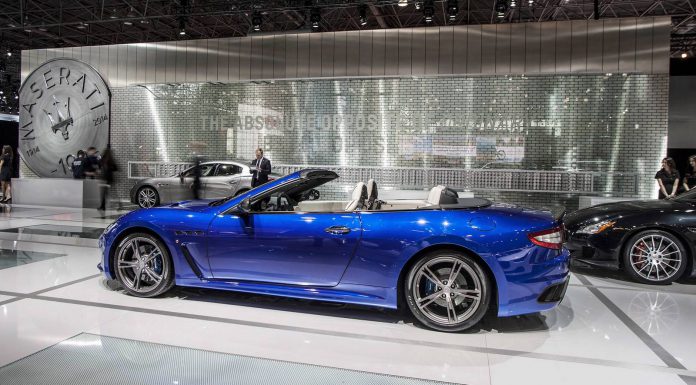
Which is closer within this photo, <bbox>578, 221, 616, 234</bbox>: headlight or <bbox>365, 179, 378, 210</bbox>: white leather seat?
<bbox>365, 179, 378, 210</bbox>: white leather seat

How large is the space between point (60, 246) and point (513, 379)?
20.9 feet

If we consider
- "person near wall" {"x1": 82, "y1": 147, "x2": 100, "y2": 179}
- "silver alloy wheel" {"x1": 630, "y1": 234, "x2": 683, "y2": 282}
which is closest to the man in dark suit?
"person near wall" {"x1": 82, "y1": 147, "x2": 100, "y2": 179}

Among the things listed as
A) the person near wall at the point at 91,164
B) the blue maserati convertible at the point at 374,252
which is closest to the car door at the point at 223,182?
the person near wall at the point at 91,164

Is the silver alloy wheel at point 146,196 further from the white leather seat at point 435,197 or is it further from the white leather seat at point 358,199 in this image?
the white leather seat at point 435,197

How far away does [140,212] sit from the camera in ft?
13.9

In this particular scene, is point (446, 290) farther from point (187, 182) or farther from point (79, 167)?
point (79, 167)

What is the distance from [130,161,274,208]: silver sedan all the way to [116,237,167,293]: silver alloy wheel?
6773 millimetres

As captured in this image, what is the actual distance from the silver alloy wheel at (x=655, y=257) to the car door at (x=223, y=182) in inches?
334

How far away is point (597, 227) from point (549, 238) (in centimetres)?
233

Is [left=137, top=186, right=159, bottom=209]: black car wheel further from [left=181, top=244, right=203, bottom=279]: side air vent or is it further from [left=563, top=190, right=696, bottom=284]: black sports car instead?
[left=563, top=190, right=696, bottom=284]: black sports car

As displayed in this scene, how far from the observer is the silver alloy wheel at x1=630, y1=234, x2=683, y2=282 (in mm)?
5074

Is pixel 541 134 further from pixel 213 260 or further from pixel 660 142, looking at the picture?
pixel 213 260

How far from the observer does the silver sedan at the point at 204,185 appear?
11375 millimetres

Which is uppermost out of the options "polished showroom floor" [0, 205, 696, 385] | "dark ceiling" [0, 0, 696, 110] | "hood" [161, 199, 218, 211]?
"dark ceiling" [0, 0, 696, 110]
